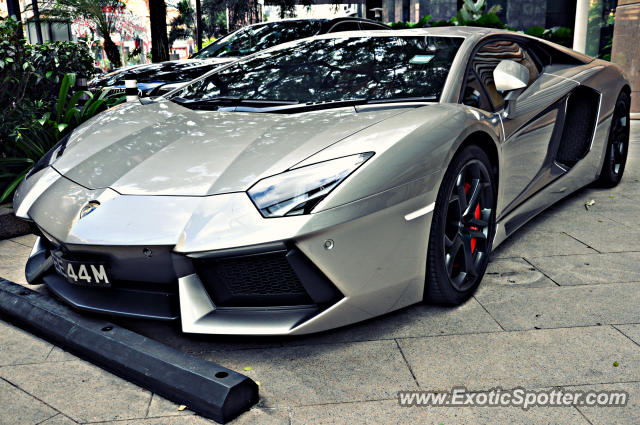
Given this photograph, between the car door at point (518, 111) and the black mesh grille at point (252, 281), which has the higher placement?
the car door at point (518, 111)

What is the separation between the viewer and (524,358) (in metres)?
2.35

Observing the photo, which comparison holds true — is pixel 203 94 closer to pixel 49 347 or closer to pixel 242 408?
pixel 49 347

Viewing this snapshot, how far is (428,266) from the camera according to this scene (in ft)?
8.60

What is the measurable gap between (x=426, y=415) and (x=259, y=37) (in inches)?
271

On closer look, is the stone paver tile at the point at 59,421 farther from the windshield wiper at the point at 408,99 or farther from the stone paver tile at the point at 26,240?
the stone paver tile at the point at 26,240

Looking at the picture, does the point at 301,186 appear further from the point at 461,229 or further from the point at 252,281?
the point at 461,229

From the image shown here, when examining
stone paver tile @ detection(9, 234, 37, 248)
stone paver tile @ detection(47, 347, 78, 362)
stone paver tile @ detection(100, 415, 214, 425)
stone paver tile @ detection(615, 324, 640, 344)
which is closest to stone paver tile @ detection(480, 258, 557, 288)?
stone paver tile @ detection(615, 324, 640, 344)

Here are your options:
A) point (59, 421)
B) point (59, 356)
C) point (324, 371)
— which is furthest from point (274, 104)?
point (59, 421)

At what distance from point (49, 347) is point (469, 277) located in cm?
186

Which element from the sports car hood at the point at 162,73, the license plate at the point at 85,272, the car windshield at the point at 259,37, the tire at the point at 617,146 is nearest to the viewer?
the license plate at the point at 85,272

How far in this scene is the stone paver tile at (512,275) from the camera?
3.10m

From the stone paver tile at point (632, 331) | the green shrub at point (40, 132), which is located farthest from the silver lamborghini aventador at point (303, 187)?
the green shrub at point (40, 132)

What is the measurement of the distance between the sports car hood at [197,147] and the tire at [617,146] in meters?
2.68

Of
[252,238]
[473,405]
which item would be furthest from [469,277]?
[252,238]
